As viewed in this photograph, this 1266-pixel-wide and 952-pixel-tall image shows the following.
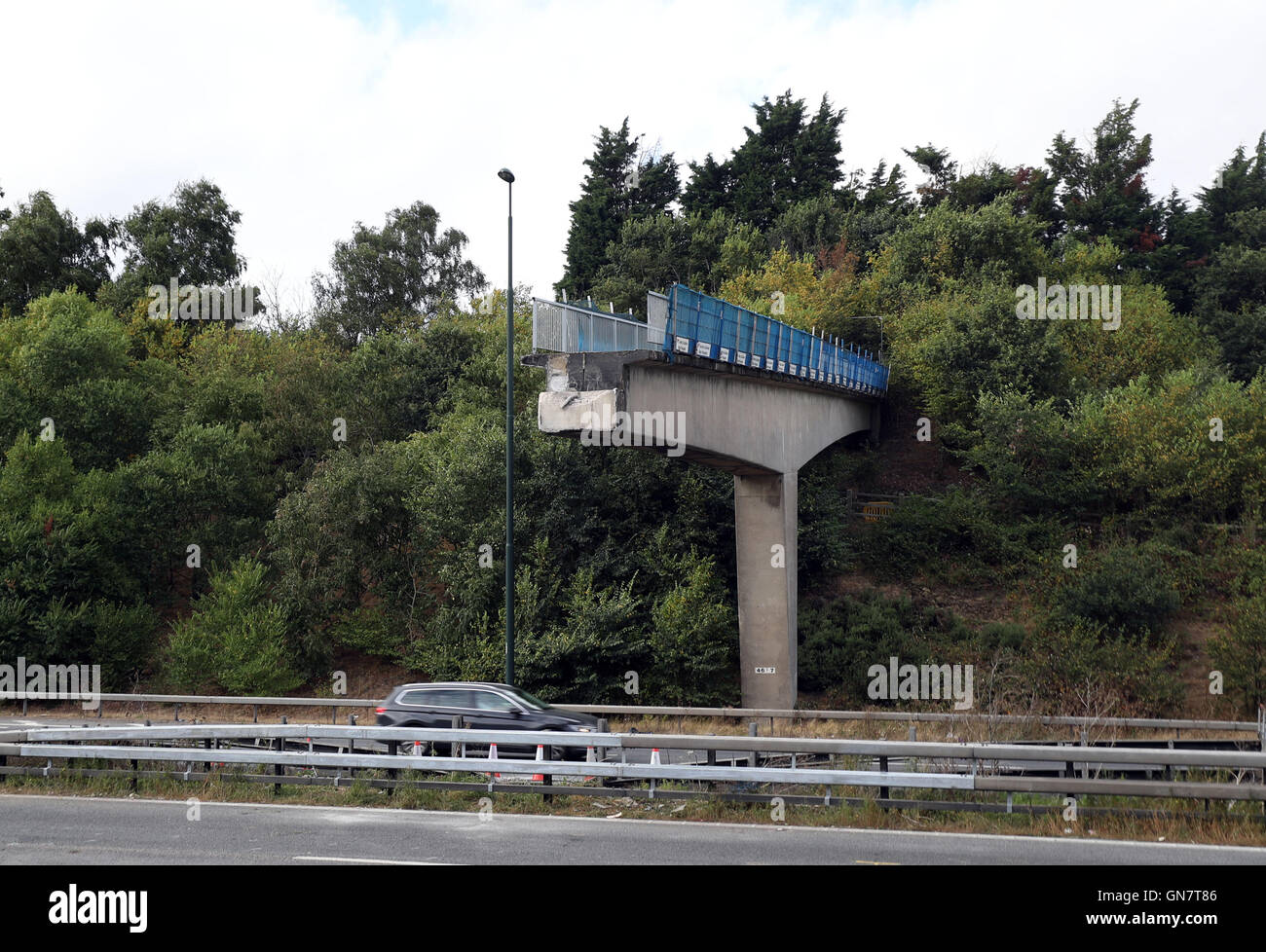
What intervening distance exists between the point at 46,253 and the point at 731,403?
47719 millimetres

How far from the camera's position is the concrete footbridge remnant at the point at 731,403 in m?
18.0

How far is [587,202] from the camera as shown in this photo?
69438mm

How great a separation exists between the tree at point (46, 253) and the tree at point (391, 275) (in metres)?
12.2

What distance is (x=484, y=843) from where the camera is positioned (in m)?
10.6

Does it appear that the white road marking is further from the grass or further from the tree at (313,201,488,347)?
the tree at (313,201,488,347)

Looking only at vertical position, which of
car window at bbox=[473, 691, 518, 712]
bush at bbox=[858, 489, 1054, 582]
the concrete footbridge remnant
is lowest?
car window at bbox=[473, 691, 518, 712]

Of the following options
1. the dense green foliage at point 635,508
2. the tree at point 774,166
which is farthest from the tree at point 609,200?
the dense green foliage at point 635,508

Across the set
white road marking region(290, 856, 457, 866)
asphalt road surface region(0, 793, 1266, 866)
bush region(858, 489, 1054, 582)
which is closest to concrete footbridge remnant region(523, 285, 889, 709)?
bush region(858, 489, 1054, 582)

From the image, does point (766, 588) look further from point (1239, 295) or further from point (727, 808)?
point (1239, 295)

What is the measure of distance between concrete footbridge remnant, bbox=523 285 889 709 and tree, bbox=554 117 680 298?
36.2 m

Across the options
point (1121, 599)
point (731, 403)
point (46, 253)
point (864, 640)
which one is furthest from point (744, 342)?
point (46, 253)

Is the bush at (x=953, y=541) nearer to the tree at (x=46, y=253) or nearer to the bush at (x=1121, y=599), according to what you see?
the bush at (x=1121, y=599)

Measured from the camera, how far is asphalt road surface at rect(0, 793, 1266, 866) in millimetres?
9828

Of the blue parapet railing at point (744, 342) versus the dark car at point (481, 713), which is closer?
the dark car at point (481, 713)
